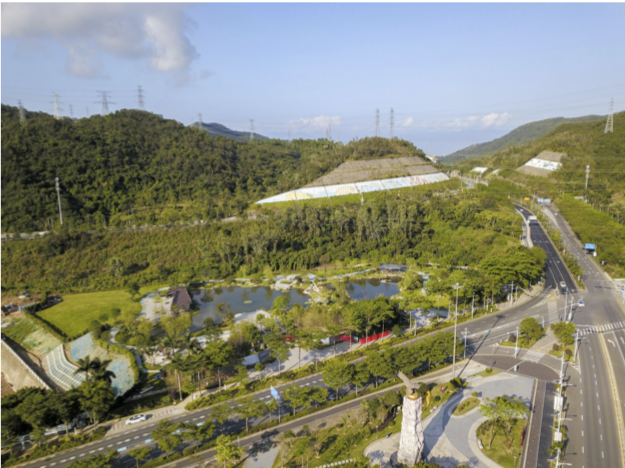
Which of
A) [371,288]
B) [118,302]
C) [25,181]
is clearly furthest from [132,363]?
[25,181]

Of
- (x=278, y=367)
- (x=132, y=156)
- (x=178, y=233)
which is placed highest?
(x=132, y=156)

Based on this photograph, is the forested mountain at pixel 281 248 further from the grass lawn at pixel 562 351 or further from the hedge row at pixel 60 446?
the hedge row at pixel 60 446

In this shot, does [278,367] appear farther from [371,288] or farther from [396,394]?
[371,288]

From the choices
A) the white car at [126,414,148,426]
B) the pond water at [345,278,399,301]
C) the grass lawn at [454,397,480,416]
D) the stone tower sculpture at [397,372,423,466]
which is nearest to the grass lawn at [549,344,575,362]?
the grass lawn at [454,397,480,416]

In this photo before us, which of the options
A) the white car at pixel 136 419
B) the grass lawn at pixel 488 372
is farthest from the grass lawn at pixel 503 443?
the white car at pixel 136 419

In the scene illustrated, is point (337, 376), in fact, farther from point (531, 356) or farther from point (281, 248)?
point (281, 248)

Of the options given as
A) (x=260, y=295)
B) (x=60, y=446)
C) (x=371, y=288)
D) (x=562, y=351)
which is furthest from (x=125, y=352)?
(x=562, y=351)
